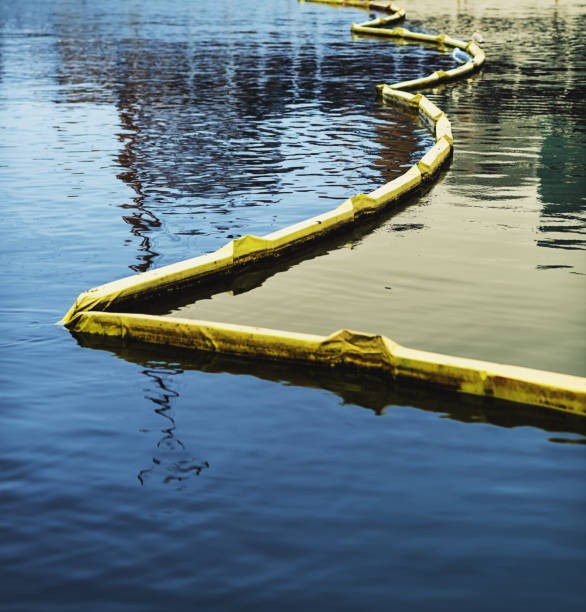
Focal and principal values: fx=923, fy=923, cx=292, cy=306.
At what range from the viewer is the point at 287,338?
26.3ft

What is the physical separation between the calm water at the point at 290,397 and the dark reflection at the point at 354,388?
1.0 inches

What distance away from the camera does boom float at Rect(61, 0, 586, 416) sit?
7070mm

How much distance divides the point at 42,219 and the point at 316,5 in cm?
5831

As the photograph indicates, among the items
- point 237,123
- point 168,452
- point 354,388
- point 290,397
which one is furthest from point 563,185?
point 168,452

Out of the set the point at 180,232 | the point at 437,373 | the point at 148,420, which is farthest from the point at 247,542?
the point at 180,232

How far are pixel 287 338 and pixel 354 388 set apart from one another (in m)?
0.81

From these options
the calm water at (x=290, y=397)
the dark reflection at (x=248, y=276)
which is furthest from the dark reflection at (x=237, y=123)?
the dark reflection at (x=248, y=276)

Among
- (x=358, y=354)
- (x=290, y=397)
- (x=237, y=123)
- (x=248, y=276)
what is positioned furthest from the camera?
(x=237, y=123)

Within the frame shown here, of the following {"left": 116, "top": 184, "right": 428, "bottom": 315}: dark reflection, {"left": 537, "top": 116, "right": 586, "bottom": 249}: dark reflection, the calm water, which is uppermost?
{"left": 537, "top": 116, "right": 586, "bottom": 249}: dark reflection

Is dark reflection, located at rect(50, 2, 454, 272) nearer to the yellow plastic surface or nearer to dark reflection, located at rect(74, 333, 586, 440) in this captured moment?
the yellow plastic surface

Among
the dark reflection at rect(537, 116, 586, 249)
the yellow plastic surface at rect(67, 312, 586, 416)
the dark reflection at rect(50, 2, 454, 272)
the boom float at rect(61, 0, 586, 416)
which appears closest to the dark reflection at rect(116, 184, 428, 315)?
the boom float at rect(61, 0, 586, 416)

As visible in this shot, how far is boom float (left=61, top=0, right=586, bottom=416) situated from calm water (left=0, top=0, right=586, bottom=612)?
0.55 feet

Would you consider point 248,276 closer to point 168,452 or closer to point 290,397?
point 290,397

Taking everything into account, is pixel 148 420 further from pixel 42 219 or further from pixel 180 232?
pixel 42 219
